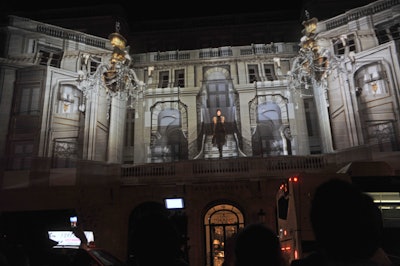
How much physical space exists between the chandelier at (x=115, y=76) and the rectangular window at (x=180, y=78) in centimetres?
228

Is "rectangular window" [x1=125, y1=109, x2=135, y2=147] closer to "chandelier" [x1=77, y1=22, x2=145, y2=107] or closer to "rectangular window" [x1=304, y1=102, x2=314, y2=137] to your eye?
"chandelier" [x1=77, y1=22, x2=145, y2=107]

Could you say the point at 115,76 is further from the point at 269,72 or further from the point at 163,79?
the point at 269,72

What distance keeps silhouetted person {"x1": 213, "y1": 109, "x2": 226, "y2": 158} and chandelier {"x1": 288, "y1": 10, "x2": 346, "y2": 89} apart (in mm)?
4662

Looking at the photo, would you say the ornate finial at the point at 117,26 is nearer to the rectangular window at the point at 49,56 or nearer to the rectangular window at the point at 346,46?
the rectangular window at the point at 49,56

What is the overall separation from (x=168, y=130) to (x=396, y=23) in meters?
13.6

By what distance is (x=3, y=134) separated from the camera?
15.8m

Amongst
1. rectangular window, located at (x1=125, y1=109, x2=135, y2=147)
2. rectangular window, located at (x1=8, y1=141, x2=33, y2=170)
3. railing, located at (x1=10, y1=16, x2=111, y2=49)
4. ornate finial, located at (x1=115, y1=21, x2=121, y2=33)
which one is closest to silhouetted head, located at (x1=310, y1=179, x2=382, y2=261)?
rectangular window, located at (x1=8, y1=141, x2=33, y2=170)

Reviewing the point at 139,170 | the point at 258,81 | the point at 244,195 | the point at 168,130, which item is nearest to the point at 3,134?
the point at 139,170

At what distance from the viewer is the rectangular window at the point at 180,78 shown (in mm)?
18969

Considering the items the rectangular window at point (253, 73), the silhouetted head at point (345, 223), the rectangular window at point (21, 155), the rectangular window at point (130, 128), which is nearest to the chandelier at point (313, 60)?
the rectangular window at point (253, 73)

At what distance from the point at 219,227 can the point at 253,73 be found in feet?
31.1

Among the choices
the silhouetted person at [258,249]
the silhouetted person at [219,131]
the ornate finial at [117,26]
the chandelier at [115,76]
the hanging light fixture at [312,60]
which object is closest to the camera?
the silhouetted person at [258,249]

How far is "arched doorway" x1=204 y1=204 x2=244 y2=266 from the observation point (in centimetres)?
1545

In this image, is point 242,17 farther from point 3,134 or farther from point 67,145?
point 3,134
